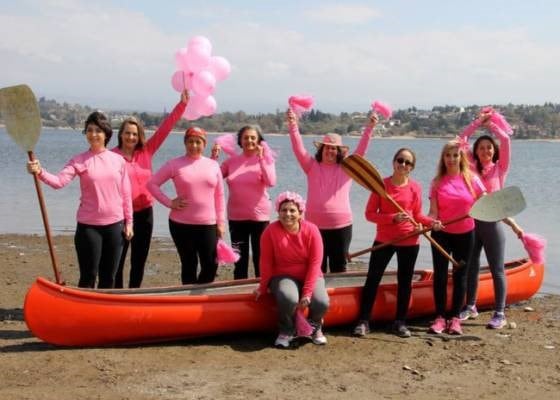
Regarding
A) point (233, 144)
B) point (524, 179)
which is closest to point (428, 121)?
point (524, 179)

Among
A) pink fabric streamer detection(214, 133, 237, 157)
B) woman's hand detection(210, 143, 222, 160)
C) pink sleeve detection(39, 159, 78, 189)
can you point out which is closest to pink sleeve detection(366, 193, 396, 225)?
pink fabric streamer detection(214, 133, 237, 157)

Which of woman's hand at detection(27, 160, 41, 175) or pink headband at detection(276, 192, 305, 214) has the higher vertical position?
woman's hand at detection(27, 160, 41, 175)

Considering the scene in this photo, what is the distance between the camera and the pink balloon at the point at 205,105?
Answer: 6789 millimetres

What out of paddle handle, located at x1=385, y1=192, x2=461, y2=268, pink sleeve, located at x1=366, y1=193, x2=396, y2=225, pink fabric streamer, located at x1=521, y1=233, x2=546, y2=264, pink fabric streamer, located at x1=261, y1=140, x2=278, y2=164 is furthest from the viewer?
pink fabric streamer, located at x1=521, y1=233, x2=546, y2=264

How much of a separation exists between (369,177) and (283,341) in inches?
55.7

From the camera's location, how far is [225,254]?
253 inches

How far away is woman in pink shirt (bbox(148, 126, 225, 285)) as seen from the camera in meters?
6.36

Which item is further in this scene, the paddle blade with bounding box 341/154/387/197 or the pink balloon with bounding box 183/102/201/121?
the pink balloon with bounding box 183/102/201/121

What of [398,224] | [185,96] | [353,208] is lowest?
[353,208]

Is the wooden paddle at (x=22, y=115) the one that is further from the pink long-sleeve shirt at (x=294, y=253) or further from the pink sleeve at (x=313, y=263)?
the pink sleeve at (x=313, y=263)

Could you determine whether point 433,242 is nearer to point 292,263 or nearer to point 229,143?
point 292,263

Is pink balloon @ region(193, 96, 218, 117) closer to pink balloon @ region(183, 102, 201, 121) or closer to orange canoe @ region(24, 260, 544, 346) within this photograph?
pink balloon @ region(183, 102, 201, 121)

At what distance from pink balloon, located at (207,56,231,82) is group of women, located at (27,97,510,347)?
340mm

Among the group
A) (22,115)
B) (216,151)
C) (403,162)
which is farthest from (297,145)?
(22,115)
